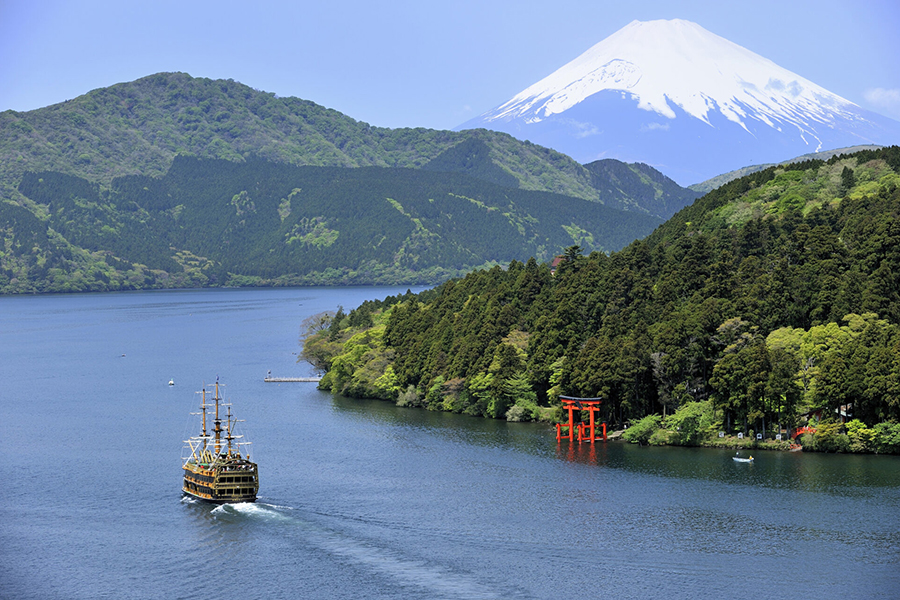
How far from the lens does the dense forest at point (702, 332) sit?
249 ft

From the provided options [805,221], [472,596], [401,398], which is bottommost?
[472,596]

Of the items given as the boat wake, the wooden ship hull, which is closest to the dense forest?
the wooden ship hull

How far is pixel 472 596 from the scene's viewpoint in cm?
4822

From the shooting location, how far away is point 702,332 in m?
82.1

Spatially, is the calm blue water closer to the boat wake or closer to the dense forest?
the boat wake

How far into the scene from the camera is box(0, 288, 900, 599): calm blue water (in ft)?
165

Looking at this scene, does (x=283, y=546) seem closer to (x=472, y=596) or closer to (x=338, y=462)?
(x=472, y=596)

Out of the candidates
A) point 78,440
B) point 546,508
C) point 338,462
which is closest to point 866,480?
point 546,508

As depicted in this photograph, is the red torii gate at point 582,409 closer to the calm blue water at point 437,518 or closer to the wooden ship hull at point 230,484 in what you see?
the calm blue water at point 437,518

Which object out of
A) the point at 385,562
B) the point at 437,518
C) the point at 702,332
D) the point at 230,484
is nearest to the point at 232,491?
the point at 230,484

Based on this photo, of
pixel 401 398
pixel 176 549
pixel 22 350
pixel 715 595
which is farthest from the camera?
pixel 22 350

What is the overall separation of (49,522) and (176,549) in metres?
10.6

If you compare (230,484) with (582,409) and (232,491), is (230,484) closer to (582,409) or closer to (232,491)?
(232,491)

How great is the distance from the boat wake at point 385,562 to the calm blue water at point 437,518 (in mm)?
135
